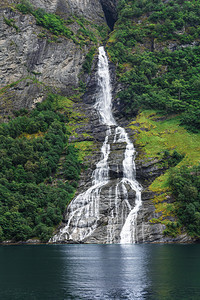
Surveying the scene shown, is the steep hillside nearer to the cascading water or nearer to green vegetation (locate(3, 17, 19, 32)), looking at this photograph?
the cascading water

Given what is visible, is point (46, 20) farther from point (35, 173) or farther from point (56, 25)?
point (35, 173)

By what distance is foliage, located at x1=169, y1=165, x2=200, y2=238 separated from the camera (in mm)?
46188

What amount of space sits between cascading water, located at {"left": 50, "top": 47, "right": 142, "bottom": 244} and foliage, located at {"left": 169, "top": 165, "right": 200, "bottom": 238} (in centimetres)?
726

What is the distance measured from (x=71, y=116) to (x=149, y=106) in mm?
22769

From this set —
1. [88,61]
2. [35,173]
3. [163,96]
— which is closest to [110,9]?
[88,61]

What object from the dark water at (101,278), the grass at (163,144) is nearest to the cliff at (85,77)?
the grass at (163,144)

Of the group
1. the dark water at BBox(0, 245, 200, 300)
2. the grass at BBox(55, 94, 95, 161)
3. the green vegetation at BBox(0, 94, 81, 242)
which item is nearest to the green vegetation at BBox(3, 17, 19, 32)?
the grass at BBox(55, 94, 95, 161)

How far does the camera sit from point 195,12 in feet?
365

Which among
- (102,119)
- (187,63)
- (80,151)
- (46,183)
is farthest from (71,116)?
(187,63)

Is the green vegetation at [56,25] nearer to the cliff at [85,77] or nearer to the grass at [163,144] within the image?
the cliff at [85,77]

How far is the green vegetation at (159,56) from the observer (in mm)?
83625

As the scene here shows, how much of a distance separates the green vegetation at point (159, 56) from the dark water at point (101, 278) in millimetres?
51770

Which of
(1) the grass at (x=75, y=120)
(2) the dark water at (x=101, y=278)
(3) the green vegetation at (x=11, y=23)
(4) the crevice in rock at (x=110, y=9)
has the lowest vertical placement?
(2) the dark water at (x=101, y=278)

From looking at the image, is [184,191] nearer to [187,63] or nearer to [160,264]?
[160,264]
